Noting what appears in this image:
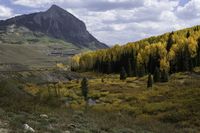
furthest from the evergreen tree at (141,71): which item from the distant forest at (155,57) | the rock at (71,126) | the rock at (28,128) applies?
the rock at (28,128)

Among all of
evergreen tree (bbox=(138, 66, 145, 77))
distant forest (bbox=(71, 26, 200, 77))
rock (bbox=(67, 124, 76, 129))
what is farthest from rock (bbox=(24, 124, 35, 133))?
evergreen tree (bbox=(138, 66, 145, 77))

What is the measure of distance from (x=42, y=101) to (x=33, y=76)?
4066 inches

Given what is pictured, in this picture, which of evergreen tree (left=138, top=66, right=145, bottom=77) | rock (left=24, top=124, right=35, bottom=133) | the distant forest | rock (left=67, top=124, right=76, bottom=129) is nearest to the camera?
rock (left=24, top=124, right=35, bottom=133)

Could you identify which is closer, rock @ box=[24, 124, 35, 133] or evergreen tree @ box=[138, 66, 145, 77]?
rock @ box=[24, 124, 35, 133]

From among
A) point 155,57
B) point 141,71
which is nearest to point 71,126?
point 141,71

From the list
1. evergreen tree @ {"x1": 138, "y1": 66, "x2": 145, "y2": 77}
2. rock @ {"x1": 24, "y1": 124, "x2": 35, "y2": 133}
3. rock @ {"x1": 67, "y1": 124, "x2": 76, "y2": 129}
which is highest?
rock @ {"x1": 24, "y1": 124, "x2": 35, "y2": 133}

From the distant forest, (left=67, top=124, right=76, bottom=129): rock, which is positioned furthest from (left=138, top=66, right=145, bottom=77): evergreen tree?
(left=67, top=124, right=76, bottom=129): rock

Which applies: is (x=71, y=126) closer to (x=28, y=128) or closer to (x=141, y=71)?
(x=28, y=128)

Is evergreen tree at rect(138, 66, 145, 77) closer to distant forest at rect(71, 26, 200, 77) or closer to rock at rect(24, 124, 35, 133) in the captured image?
distant forest at rect(71, 26, 200, 77)

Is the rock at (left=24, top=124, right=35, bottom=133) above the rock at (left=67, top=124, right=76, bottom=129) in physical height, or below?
above

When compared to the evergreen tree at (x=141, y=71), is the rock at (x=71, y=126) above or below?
above

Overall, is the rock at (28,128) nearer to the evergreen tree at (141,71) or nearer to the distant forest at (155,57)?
the distant forest at (155,57)

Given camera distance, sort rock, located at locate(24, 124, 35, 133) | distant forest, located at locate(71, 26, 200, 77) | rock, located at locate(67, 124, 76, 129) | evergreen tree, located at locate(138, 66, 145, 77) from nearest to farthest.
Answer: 1. rock, located at locate(24, 124, 35, 133)
2. rock, located at locate(67, 124, 76, 129)
3. evergreen tree, located at locate(138, 66, 145, 77)
4. distant forest, located at locate(71, 26, 200, 77)

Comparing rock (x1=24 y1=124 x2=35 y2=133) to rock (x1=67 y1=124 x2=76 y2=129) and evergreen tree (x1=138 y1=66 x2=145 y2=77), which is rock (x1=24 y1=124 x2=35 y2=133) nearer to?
rock (x1=67 y1=124 x2=76 y2=129)
